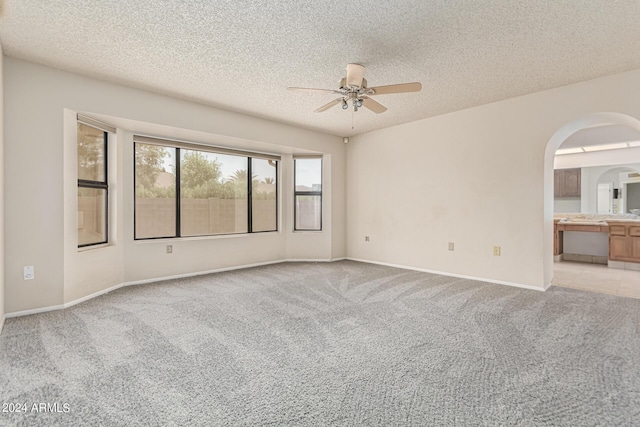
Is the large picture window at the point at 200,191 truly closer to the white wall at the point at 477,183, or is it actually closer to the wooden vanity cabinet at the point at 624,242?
the white wall at the point at 477,183

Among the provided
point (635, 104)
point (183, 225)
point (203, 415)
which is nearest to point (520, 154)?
point (635, 104)

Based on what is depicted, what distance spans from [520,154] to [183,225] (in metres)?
5.03

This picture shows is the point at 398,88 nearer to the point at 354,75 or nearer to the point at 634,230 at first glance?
the point at 354,75

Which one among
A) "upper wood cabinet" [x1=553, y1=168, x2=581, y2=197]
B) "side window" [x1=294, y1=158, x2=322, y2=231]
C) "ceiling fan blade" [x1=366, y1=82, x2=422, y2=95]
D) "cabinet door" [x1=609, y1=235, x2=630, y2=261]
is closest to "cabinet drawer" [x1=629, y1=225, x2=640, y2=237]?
"cabinet door" [x1=609, y1=235, x2=630, y2=261]

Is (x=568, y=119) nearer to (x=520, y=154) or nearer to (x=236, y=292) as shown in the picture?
(x=520, y=154)

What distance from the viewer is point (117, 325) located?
279 cm

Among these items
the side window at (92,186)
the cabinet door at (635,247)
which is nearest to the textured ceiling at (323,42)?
the side window at (92,186)

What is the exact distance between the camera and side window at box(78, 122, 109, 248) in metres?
3.60

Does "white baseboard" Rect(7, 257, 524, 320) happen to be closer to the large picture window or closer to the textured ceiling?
the large picture window

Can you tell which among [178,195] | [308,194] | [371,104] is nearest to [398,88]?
[371,104]

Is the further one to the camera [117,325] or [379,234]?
[379,234]

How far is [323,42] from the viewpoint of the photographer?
2.71m

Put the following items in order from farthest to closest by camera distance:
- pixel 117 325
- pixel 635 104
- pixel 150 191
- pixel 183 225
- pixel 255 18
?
pixel 183 225
pixel 150 191
pixel 635 104
pixel 117 325
pixel 255 18

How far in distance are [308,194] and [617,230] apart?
18.1 ft
